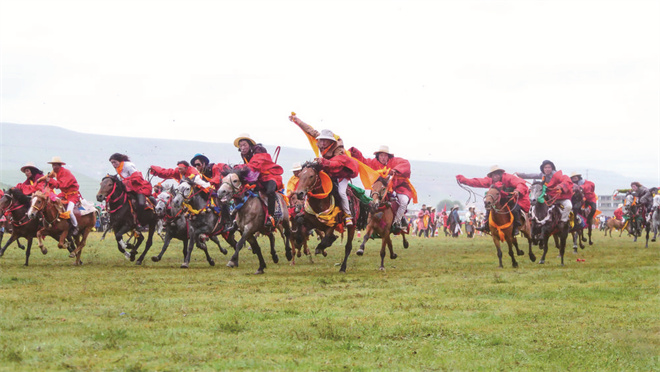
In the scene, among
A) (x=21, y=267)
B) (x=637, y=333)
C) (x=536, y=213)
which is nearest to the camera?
(x=637, y=333)

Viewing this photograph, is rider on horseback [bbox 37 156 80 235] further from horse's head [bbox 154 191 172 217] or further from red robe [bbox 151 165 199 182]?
horse's head [bbox 154 191 172 217]

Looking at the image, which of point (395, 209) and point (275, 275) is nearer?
point (275, 275)

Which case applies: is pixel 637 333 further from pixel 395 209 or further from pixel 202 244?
pixel 202 244

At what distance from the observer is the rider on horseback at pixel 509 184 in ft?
68.2

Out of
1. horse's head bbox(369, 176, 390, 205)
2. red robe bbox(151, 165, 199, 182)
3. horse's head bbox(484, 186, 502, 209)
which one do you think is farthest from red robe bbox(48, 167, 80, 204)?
horse's head bbox(484, 186, 502, 209)

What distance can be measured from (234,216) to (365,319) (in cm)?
819

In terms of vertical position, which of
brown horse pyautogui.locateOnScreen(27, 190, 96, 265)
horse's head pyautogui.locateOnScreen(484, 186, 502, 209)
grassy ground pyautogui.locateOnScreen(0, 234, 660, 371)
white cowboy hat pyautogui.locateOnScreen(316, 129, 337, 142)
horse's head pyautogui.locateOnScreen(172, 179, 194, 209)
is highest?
white cowboy hat pyautogui.locateOnScreen(316, 129, 337, 142)

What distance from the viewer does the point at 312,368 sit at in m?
8.27

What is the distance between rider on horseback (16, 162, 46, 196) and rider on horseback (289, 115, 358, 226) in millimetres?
7723

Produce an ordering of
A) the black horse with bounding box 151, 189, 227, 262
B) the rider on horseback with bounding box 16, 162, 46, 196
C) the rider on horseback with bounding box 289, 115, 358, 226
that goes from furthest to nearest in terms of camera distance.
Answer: the rider on horseback with bounding box 16, 162, 46, 196
the black horse with bounding box 151, 189, 227, 262
the rider on horseback with bounding box 289, 115, 358, 226

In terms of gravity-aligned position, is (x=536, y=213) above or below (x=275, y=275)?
above

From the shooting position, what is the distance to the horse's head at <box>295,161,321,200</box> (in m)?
17.3

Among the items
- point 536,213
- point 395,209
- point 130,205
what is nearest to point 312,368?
point 395,209

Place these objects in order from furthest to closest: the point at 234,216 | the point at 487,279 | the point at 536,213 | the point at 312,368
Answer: the point at 536,213 < the point at 234,216 < the point at 487,279 < the point at 312,368
